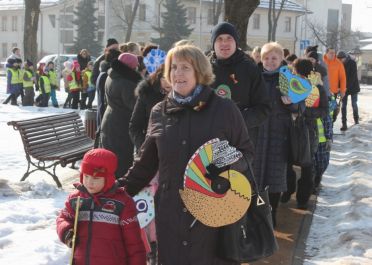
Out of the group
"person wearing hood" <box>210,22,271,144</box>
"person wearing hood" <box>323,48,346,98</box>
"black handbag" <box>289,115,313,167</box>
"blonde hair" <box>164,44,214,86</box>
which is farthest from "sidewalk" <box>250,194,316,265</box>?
"person wearing hood" <box>323,48,346,98</box>

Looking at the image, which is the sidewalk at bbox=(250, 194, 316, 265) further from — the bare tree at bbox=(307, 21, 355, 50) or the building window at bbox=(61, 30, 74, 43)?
the building window at bbox=(61, 30, 74, 43)

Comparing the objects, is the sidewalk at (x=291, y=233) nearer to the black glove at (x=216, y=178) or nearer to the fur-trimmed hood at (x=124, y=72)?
the fur-trimmed hood at (x=124, y=72)

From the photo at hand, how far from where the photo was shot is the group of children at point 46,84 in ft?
62.2

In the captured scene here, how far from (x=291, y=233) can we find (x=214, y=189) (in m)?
3.34

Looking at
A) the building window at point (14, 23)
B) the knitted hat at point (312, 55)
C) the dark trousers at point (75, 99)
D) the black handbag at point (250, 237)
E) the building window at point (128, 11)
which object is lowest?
the dark trousers at point (75, 99)

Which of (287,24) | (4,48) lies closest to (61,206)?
(287,24)

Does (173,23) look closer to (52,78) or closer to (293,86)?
(52,78)

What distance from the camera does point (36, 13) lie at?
24.0 m

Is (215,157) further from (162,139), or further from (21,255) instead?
(21,255)

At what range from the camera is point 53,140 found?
841 centimetres

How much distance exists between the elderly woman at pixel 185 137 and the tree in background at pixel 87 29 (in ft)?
183

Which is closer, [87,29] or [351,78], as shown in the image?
[351,78]

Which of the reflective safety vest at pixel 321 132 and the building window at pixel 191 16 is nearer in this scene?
the reflective safety vest at pixel 321 132

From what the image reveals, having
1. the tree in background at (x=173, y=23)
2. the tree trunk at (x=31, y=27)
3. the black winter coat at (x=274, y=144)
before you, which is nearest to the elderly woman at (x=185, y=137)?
the black winter coat at (x=274, y=144)
